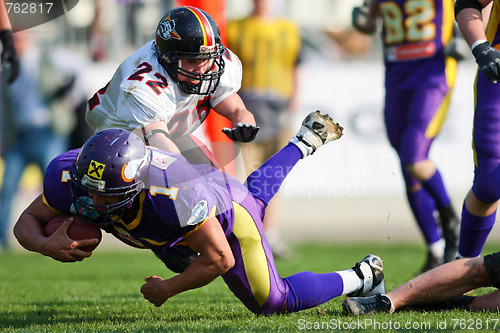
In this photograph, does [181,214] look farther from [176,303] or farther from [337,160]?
[337,160]

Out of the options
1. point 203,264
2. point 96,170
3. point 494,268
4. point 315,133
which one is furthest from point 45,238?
point 494,268

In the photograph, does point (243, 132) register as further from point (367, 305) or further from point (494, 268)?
point (494, 268)

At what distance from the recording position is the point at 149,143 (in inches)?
140

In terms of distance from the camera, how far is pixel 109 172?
300 centimetres

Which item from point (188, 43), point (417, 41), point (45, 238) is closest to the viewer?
point (45, 238)

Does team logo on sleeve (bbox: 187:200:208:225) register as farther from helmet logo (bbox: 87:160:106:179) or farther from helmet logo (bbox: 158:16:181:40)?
helmet logo (bbox: 158:16:181:40)

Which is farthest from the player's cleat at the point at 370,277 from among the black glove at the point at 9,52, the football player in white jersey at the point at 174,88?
the black glove at the point at 9,52

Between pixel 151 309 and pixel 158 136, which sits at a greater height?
pixel 158 136

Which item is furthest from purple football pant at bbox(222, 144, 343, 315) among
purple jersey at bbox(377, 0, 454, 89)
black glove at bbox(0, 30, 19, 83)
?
purple jersey at bbox(377, 0, 454, 89)

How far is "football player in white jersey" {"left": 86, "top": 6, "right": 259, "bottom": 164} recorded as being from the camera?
364cm

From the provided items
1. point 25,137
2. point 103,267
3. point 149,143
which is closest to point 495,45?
point 149,143

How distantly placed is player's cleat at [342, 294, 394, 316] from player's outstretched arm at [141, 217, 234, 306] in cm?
62

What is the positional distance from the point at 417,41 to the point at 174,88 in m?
2.27

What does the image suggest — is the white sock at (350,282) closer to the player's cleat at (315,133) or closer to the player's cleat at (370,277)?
the player's cleat at (370,277)
